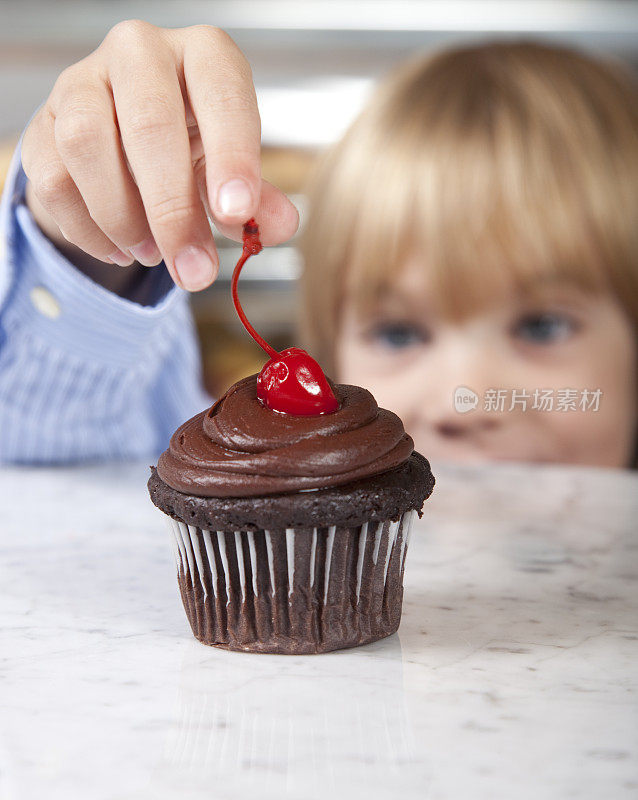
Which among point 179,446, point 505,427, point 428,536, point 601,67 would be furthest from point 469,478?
point 601,67

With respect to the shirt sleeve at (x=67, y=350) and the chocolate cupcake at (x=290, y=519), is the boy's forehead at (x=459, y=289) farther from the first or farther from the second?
the chocolate cupcake at (x=290, y=519)

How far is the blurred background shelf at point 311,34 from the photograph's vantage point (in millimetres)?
2529

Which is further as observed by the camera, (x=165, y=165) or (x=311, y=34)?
(x=311, y=34)

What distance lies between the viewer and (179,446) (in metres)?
0.81

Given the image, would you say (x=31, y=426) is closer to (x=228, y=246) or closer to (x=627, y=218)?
(x=627, y=218)

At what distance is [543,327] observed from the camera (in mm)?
1955

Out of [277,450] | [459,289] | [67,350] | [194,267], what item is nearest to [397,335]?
[459,289]

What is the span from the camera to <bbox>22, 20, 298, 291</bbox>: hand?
85 cm

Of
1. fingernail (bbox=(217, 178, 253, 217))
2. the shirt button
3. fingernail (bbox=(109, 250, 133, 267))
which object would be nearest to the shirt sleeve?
the shirt button

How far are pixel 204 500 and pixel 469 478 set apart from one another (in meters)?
0.78

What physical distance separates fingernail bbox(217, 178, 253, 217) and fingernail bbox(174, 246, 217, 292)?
0.24 feet

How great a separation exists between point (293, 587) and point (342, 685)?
105 millimetres

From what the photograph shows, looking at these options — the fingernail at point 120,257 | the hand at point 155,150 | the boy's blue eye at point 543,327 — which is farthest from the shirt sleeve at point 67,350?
the boy's blue eye at point 543,327

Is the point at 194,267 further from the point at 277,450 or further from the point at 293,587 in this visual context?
the point at 293,587
